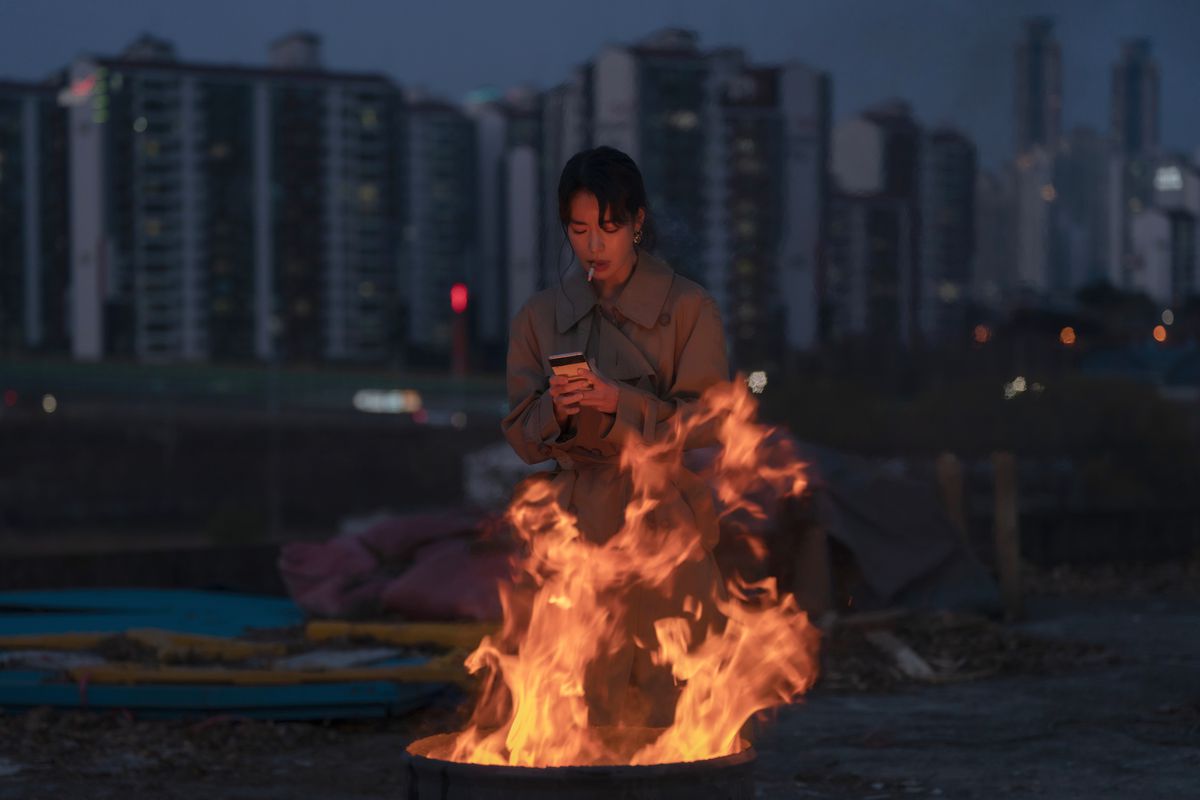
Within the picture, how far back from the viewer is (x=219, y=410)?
198 feet

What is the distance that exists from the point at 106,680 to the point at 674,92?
102177 millimetres

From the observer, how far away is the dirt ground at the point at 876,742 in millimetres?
7738

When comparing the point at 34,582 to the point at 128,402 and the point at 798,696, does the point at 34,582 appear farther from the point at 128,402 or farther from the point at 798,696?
the point at 128,402

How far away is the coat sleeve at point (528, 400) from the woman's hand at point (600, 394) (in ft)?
0.44

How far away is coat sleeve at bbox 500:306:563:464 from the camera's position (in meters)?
4.42

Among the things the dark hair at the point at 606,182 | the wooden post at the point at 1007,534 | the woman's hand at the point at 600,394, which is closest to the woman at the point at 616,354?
the dark hair at the point at 606,182

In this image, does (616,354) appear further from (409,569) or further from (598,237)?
(409,569)

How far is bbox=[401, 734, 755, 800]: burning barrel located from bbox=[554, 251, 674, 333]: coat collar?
1.15m

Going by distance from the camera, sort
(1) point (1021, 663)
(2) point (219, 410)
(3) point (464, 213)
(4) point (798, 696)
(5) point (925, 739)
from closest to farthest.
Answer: (5) point (925, 739)
(4) point (798, 696)
(1) point (1021, 663)
(2) point (219, 410)
(3) point (464, 213)

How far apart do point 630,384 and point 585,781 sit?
1.04m

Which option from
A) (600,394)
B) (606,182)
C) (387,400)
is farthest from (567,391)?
(387,400)

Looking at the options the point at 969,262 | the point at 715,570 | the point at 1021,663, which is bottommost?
the point at 1021,663

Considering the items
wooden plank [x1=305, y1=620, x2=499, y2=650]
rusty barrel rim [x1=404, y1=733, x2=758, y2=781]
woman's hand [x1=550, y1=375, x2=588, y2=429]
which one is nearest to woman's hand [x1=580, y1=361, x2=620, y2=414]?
woman's hand [x1=550, y1=375, x2=588, y2=429]

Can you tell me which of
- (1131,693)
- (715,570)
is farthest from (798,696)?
(715,570)
